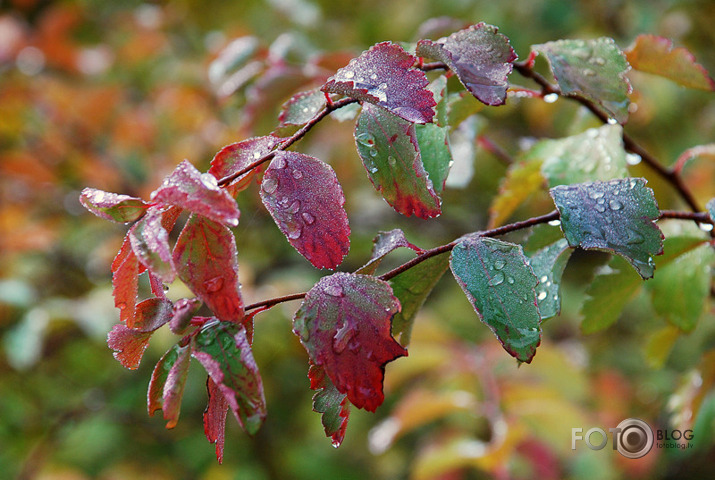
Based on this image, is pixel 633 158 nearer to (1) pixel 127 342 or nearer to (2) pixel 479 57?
(2) pixel 479 57

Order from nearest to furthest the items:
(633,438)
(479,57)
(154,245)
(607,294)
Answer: (154,245), (479,57), (607,294), (633,438)

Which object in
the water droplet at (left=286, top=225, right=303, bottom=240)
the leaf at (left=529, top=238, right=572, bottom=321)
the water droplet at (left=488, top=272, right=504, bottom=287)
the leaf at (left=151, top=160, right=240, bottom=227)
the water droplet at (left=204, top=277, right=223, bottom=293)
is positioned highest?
the leaf at (left=151, top=160, right=240, bottom=227)

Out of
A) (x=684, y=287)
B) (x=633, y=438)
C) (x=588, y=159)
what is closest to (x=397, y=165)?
(x=588, y=159)

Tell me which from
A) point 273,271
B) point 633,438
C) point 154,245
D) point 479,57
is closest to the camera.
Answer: point 154,245

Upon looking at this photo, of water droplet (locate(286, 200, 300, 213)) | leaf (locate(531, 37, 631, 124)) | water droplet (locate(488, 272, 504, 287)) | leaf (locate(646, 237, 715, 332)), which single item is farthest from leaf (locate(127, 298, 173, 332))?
leaf (locate(646, 237, 715, 332))

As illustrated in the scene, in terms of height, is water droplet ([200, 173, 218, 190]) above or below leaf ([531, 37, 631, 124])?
above

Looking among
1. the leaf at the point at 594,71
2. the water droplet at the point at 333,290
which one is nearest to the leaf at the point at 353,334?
the water droplet at the point at 333,290

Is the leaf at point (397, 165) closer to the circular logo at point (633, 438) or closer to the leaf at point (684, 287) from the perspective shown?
the leaf at point (684, 287)

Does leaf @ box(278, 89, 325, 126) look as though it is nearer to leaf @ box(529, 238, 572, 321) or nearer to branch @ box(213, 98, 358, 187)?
branch @ box(213, 98, 358, 187)
